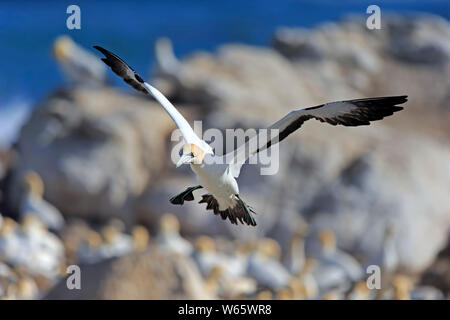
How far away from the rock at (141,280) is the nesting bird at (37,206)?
451 centimetres

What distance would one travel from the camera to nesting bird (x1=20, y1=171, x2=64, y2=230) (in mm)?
11000

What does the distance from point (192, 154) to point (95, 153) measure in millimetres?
7138

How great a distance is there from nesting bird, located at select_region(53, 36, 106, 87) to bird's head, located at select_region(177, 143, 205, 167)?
8.13 m

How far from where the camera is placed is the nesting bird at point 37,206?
433 inches

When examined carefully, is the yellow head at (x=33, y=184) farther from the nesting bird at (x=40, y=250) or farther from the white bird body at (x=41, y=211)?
the nesting bird at (x=40, y=250)

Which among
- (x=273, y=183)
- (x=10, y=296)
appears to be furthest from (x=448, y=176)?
(x=10, y=296)

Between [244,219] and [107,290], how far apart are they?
5.09ft

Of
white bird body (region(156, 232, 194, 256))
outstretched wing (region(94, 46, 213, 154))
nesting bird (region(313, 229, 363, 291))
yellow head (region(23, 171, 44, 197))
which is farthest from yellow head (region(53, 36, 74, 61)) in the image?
outstretched wing (region(94, 46, 213, 154))

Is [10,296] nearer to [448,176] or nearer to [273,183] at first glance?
[273,183]

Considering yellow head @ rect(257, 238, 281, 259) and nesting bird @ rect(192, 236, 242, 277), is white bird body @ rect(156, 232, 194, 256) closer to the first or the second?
nesting bird @ rect(192, 236, 242, 277)

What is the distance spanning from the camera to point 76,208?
1180 centimetres

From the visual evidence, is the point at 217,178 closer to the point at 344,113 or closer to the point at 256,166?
the point at 344,113

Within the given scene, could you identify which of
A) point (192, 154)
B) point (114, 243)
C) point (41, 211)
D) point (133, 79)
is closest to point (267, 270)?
point (114, 243)

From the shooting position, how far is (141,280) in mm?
6391
